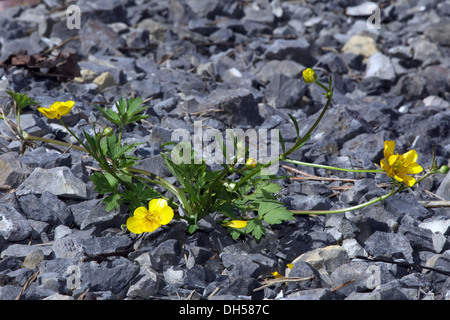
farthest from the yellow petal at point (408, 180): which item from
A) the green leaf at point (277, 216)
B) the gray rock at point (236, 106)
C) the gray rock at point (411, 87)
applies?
the gray rock at point (411, 87)

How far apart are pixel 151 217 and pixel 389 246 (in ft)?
3.45

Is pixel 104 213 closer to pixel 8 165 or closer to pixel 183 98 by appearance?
pixel 8 165

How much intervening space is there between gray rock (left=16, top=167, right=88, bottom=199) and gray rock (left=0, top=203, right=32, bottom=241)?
182 millimetres

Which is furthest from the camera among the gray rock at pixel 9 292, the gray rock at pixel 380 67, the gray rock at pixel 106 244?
the gray rock at pixel 380 67

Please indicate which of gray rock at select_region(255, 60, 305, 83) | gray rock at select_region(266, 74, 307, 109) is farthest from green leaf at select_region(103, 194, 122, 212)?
gray rock at select_region(255, 60, 305, 83)

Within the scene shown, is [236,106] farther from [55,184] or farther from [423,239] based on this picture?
[423,239]

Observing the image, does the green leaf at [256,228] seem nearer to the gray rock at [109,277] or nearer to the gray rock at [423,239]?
the gray rock at [109,277]

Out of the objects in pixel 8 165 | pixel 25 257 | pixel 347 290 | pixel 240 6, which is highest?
pixel 240 6

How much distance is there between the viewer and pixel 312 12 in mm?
5250

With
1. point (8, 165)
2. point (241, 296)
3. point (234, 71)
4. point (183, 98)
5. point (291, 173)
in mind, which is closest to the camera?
point (241, 296)

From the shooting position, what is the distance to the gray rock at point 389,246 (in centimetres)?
223

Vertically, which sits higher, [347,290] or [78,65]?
[78,65]

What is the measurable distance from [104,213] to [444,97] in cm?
295

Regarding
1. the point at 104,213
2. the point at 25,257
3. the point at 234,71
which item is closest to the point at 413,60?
the point at 234,71
